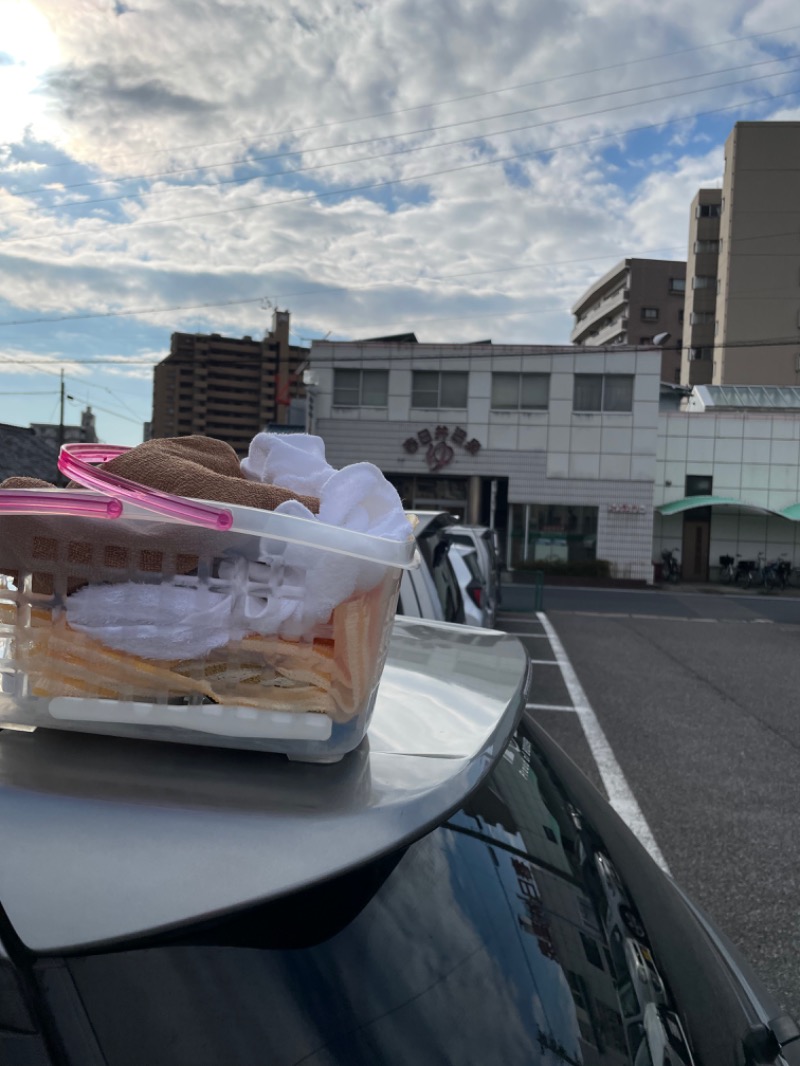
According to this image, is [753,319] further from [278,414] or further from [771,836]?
[771,836]

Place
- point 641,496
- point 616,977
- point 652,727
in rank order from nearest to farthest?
point 616,977, point 652,727, point 641,496

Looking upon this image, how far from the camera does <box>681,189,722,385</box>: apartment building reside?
2416 inches

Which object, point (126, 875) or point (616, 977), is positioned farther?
point (616, 977)

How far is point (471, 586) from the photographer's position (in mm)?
8914

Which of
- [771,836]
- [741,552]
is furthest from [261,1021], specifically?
[741,552]

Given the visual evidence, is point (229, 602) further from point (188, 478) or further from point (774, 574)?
point (774, 574)

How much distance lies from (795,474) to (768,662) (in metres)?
21.0

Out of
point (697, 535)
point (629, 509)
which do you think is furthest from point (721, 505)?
point (629, 509)

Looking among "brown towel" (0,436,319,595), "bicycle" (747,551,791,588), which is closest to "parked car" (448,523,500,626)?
"brown towel" (0,436,319,595)

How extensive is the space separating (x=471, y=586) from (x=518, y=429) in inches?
852

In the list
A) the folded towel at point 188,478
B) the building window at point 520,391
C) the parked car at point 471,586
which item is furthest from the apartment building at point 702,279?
the folded towel at point 188,478

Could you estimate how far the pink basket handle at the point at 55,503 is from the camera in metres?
1.02

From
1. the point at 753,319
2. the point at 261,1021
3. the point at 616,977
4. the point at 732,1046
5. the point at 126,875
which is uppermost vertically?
the point at 753,319

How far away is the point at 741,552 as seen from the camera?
3052cm
